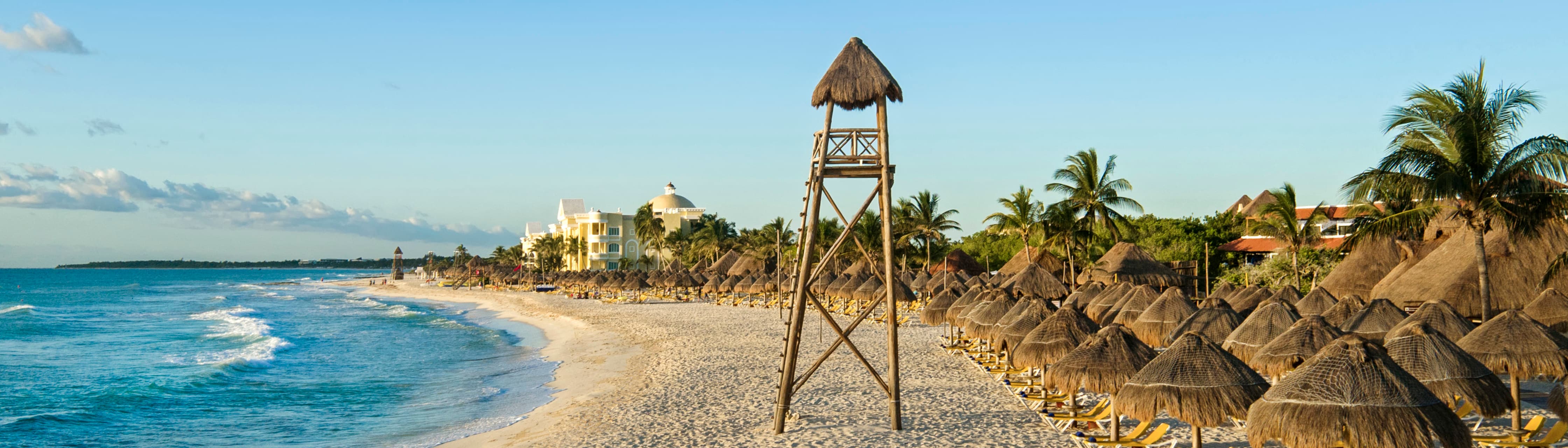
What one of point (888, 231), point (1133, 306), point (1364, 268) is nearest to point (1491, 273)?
point (1364, 268)

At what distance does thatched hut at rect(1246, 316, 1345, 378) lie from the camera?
11617 millimetres

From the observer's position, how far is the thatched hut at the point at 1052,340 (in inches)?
506

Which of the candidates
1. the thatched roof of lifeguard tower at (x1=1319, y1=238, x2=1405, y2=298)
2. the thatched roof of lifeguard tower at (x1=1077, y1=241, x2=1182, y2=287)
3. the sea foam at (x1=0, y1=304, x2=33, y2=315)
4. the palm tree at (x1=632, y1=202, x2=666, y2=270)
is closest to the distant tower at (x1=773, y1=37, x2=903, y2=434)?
the thatched roof of lifeguard tower at (x1=1319, y1=238, x2=1405, y2=298)

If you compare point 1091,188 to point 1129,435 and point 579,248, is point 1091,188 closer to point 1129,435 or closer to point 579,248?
point 1129,435

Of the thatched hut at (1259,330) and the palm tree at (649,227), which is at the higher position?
the palm tree at (649,227)

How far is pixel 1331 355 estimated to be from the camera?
7.99 metres

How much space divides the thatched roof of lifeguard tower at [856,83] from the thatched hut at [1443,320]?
7.24 m

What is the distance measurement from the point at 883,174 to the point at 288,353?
24524 millimetres

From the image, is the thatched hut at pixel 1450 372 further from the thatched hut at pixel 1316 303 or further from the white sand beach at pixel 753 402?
the thatched hut at pixel 1316 303

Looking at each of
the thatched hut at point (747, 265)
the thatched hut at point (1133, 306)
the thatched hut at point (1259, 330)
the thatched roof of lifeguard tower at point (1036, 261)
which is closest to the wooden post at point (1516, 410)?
the thatched hut at point (1259, 330)

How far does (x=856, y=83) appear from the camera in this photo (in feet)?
37.1

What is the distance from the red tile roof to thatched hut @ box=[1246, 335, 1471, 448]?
115ft

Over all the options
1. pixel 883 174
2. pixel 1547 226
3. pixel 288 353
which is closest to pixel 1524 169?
pixel 1547 226

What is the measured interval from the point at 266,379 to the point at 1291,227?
29.5m
